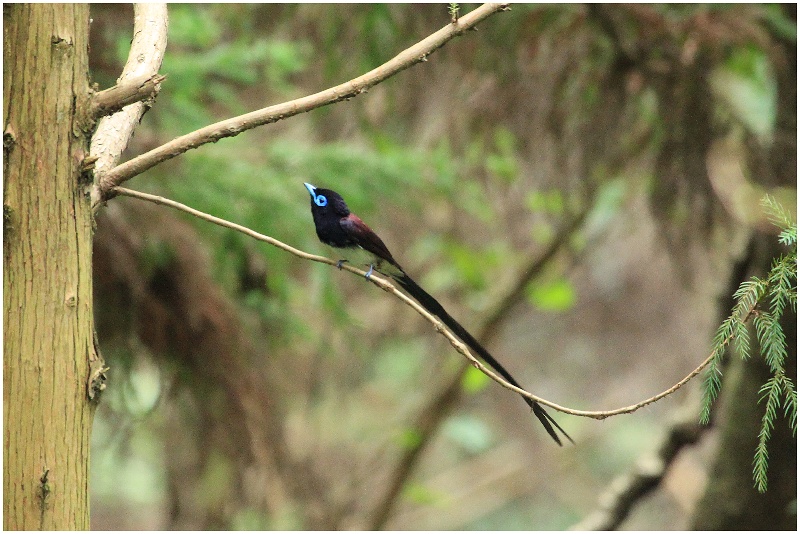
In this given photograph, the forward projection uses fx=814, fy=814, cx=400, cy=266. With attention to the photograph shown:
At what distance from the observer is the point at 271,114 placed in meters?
1.36

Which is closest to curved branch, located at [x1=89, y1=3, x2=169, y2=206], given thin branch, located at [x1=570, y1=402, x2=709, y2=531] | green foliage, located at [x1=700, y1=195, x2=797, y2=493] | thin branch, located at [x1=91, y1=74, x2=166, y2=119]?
thin branch, located at [x1=91, y1=74, x2=166, y2=119]

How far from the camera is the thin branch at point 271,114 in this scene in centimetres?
136

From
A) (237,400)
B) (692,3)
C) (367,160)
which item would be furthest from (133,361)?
(692,3)

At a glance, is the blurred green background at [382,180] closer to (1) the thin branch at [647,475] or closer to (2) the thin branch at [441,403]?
(2) the thin branch at [441,403]

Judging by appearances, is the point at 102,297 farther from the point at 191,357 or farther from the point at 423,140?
the point at 423,140

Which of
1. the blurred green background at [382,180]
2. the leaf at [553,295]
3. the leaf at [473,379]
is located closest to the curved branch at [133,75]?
the blurred green background at [382,180]

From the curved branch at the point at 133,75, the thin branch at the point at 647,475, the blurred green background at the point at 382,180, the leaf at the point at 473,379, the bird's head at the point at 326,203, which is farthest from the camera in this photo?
the leaf at the point at 473,379

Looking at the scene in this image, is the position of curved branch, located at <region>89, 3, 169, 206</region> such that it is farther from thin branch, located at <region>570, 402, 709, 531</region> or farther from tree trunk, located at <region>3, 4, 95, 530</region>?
thin branch, located at <region>570, 402, 709, 531</region>

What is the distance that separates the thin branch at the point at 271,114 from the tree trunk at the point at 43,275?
8 centimetres

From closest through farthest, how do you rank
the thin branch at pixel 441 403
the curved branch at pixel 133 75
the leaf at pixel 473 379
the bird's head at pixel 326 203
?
the curved branch at pixel 133 75 → the bird's head at pixel 326 203 → the leaf at pixel 473 379 → the thin branch at pixel 441 403

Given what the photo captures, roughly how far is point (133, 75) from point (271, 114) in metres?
0.26

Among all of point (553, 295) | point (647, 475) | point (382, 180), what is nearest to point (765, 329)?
point (647, 475)

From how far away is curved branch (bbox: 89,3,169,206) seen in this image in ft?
4.57

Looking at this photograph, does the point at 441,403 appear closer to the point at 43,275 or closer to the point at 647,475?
the point at 647,475
